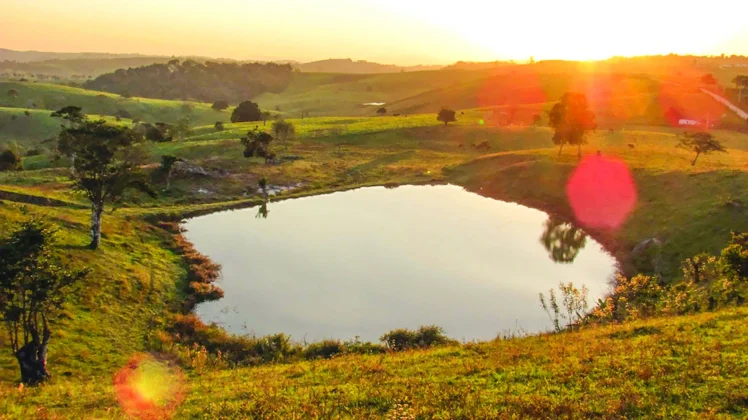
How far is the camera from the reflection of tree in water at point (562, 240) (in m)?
44.0

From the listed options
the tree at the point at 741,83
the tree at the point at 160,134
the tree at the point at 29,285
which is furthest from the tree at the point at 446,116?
the tree at the point at 29,285

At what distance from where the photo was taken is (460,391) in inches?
592

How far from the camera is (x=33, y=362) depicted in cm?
2095

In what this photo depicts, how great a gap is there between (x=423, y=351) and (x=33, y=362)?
1688 cm

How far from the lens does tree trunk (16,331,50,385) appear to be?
→ 20.7 metres

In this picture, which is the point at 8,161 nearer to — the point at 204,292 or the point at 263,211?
the point at 263,211

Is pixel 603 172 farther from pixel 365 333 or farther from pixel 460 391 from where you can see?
pixel 460 391

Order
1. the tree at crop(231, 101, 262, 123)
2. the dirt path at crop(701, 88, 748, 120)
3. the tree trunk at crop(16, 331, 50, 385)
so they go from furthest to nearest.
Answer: the tree at crop(231, 101, 262, 123)
the dirt path at crop(701, 88, 748, 120)
the tree trunk at crop(16, 331, 50, 385)

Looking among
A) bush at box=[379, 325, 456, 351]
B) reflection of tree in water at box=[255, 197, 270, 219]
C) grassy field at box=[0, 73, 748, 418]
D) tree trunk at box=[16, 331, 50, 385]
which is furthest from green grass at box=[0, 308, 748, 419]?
reflection of tree in water at box=[255, 197, 270, 219]

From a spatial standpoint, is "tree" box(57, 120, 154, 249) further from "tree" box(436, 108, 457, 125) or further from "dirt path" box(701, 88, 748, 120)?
"dirt path" box(701, 88, 748, 120)

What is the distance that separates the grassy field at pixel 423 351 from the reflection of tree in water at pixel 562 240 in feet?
7.43

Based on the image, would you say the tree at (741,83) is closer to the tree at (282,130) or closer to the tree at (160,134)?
the tree at (282,130)

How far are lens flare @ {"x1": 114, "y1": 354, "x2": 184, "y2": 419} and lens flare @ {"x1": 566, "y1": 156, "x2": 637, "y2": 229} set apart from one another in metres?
43.7

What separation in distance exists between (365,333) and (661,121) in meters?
112
